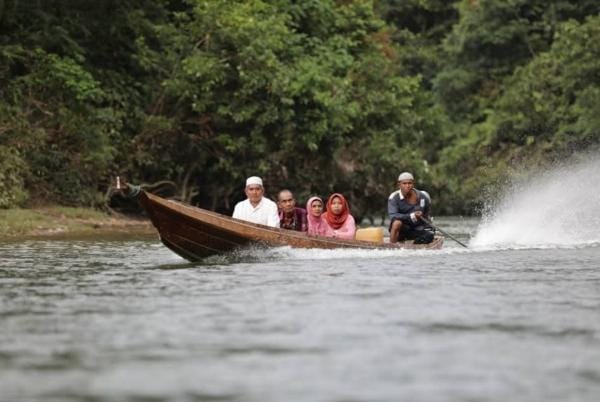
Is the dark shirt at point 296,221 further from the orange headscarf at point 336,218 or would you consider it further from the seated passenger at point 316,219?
the orange headscarf at point 336,218

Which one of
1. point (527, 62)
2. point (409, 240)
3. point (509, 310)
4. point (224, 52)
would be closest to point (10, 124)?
point (224, 52)

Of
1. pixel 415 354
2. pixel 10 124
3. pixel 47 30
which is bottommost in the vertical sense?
pixel 415 354

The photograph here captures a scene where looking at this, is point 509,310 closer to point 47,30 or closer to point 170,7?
point 47,30

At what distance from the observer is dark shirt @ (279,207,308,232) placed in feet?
68.6

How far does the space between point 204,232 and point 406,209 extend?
4262 millimetres

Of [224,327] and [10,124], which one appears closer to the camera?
[224,327]

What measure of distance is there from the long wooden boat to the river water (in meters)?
0.68

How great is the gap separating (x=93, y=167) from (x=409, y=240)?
13.8 metres

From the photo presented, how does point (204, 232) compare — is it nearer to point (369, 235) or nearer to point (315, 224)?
point (315, 224)

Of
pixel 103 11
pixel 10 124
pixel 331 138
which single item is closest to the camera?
pixel 10 124

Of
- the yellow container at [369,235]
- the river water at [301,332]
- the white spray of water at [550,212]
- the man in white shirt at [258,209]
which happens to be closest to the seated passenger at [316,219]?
the man in white shirt at [258,209]

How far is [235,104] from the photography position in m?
37.8

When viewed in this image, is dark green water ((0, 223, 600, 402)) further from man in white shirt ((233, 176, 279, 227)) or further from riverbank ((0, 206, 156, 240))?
riverbank ((0, 206, 156, 240))

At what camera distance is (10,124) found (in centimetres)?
3288
